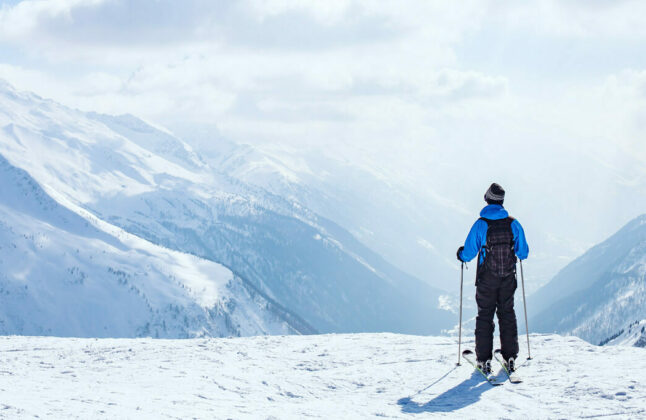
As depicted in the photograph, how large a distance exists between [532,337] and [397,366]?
644cm

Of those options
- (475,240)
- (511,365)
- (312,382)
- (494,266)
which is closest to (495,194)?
(475,240)

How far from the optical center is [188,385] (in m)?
13.4

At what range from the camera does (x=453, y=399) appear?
12547 millimetres

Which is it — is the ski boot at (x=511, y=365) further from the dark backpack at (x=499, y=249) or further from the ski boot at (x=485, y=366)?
the dark backpack at (x=499, y=249)

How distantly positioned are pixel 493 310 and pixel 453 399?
2.65 metres

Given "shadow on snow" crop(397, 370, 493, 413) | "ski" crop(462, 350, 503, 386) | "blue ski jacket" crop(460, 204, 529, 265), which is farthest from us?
"blue ski jacket" crop(460, 204, 529, 265)

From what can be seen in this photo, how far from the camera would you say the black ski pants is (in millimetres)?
13914

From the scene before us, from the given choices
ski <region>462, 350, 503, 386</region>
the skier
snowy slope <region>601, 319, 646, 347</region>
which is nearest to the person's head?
the skier

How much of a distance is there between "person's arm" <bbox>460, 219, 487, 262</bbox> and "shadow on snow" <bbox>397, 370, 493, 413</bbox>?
118 inches

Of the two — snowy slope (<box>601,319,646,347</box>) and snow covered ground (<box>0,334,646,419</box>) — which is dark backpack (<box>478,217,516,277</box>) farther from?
snowy slope (<box>601,319,646,347</box>)

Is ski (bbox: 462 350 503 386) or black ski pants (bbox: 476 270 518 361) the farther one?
black ski pants (bbox: 476 270 518 361)

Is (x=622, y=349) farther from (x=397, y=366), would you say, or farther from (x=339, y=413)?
(x=339, y=413)

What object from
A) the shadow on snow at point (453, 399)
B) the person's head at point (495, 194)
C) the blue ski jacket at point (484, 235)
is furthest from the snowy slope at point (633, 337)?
the person's head at point (495, 194)

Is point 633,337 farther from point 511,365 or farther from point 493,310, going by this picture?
point 493,310
